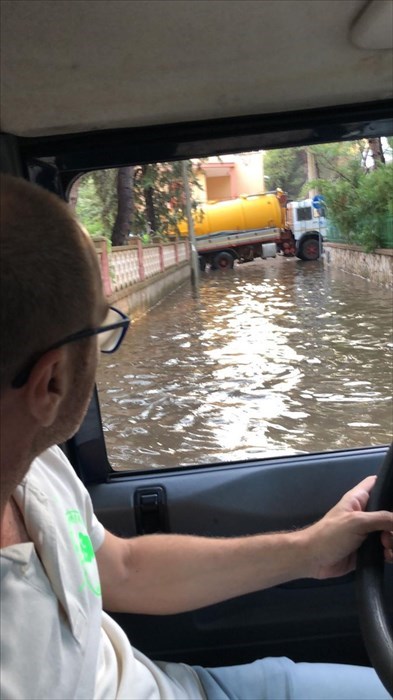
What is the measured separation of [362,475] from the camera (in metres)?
1.76

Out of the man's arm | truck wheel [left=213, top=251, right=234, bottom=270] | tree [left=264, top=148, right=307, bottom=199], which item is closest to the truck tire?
truck wheel [left=213, top=251, right=234, bottom=270]

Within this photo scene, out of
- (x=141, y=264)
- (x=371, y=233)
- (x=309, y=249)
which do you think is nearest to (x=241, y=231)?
(x=141, y=264)

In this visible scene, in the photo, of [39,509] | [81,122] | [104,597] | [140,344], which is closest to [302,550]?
[104,597]

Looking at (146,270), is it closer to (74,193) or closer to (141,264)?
(141,264)

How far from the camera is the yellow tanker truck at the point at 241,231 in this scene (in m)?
9.41

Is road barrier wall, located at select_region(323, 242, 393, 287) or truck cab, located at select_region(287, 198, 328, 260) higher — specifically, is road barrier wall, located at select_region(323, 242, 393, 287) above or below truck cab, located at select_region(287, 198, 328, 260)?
below

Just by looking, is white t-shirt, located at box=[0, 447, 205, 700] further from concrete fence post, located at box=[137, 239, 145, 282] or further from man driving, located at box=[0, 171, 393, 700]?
concrete fence post, located at box=[137, 239, 145, 282]

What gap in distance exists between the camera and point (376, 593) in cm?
98

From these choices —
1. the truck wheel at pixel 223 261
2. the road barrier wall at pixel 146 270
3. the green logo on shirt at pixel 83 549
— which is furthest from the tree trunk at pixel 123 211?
the truck wheel at pixel 223 261

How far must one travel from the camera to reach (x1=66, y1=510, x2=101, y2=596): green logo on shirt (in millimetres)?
967

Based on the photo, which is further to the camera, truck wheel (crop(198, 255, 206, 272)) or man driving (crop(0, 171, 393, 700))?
truck wheel (crop(198, 255, 206, 272))

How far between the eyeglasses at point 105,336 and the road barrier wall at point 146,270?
5.21 m

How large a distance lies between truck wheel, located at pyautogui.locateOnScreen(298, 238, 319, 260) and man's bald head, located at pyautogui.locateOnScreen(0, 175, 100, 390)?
6.57 metres

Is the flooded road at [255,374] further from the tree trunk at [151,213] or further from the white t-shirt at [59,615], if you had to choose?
the tree trunk at [151,213]
